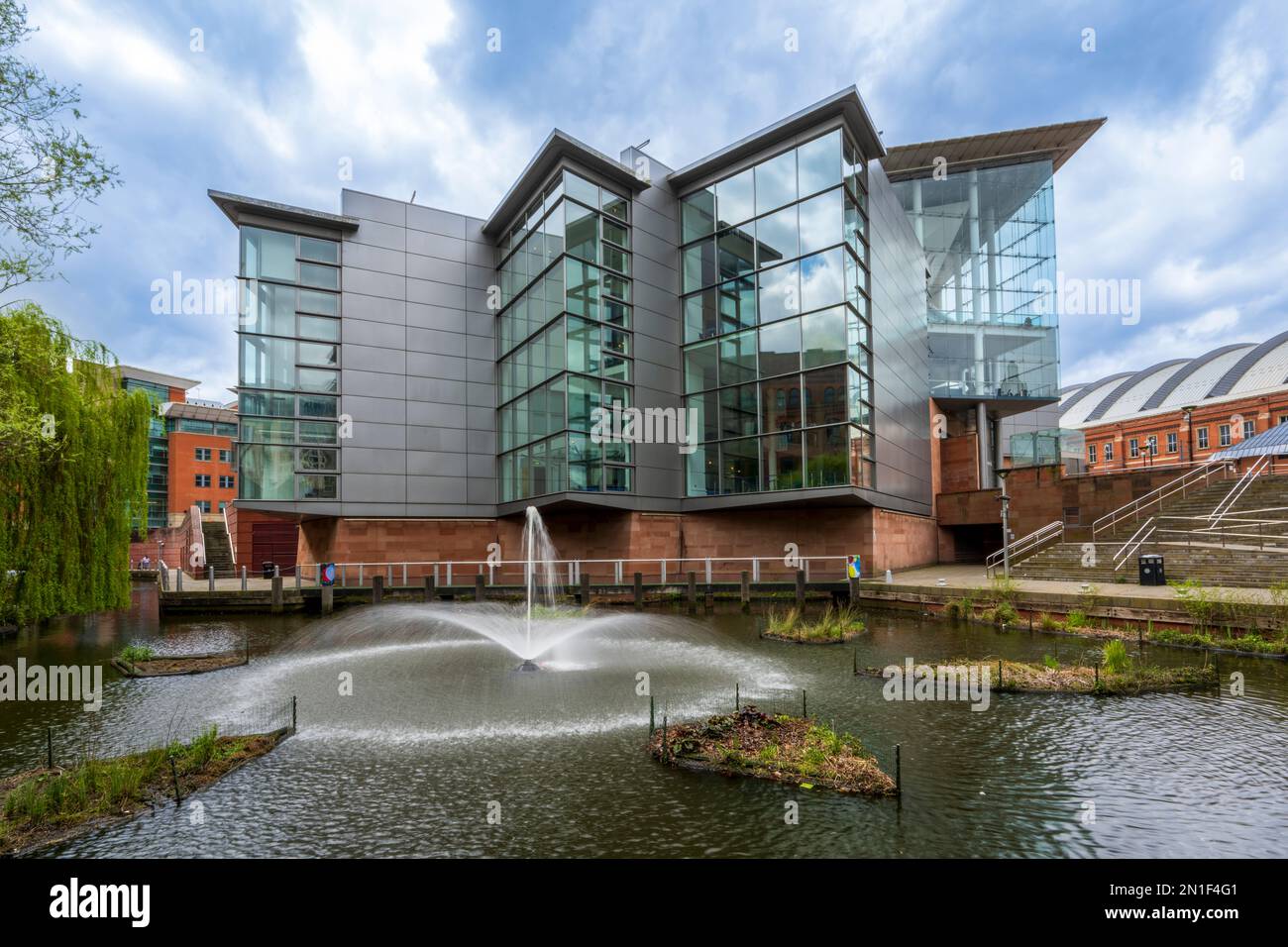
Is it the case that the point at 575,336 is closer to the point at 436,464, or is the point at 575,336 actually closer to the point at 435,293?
the point at 435,293

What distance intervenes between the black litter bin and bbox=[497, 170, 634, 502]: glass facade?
19.1 m

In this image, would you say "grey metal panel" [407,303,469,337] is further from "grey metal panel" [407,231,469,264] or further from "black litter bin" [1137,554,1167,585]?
"black litter bin" [1137,554,1167,585]

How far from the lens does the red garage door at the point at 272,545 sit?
41719mm

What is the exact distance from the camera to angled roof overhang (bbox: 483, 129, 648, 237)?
28.8 metres

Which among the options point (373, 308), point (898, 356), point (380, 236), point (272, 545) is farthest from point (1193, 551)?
point (272, 545)

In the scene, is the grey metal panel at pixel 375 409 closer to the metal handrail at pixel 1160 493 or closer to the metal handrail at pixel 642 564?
the metal handrail at pixel 642 564

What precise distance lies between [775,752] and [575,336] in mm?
23927

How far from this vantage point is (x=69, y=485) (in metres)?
18.8

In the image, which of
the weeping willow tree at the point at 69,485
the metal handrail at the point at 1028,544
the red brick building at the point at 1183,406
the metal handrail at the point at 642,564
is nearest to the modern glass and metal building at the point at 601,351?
the metal handrail at the point at 642,564

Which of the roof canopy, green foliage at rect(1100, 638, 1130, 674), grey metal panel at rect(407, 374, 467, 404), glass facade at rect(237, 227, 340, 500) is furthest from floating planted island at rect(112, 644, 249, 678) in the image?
the roof canopy
